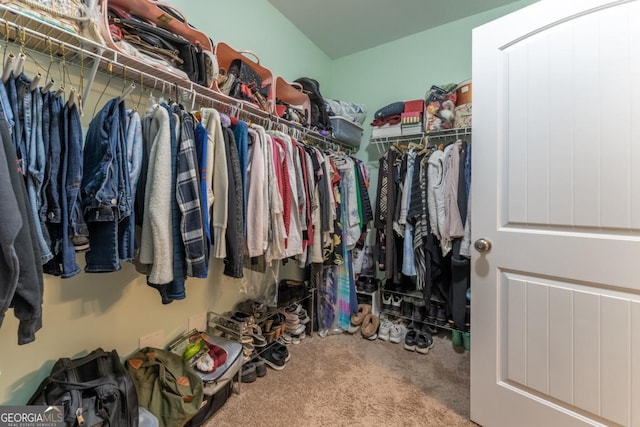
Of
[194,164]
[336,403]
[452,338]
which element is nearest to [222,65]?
[194,164]

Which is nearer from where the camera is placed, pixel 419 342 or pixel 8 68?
pixel 8 68

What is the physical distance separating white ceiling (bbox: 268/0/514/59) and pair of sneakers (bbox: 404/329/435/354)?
8.39 ft

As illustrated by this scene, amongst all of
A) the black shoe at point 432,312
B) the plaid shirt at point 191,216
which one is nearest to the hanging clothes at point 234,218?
the plaid shirt at point 191,216

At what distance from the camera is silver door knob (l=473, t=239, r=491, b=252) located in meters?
1.28

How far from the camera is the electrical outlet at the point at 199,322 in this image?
1.69 meters

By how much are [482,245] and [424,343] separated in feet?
3.61

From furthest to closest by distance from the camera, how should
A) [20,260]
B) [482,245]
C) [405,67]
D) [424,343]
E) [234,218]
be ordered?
[405,67], [424,343], [482,245], [234,218], [20,260]

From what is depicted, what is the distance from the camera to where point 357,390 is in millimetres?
1594

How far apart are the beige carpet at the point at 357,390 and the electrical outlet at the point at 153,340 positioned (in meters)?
0.50

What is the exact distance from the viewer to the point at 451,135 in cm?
223

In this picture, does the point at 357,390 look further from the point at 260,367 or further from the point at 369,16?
the point at 369,16

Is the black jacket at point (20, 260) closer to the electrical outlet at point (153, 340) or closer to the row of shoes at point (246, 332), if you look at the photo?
the electrical outlet at point (153, 340)

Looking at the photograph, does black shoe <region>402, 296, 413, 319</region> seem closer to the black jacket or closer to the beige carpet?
the beige carpet

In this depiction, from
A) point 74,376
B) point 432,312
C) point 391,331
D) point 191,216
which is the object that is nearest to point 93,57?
point 191,216
